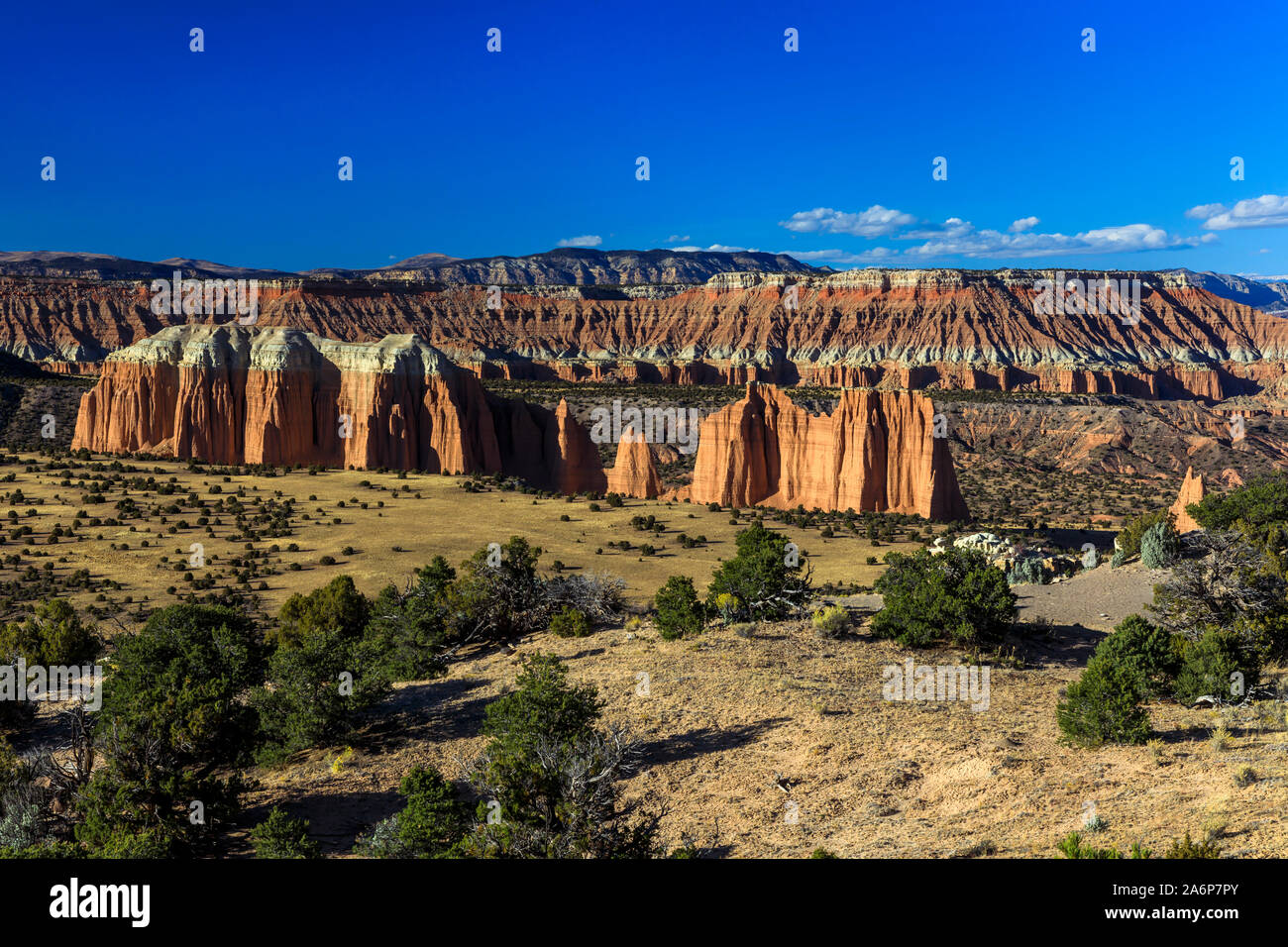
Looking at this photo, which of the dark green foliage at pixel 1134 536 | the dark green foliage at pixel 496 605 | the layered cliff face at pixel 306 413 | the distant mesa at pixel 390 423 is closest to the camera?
the dark green foliage at pixel 496 605

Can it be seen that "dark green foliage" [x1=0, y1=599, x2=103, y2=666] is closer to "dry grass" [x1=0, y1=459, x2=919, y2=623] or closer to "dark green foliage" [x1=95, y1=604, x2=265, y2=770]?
"dark green foliage" [x1=95, y1=604, x2=265, y2=770]

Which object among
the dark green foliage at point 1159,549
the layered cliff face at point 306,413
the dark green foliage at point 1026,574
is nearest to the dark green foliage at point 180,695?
the dark green foliage at point 1026,574

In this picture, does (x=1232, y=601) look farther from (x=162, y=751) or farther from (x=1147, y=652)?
(x=162, y=751)

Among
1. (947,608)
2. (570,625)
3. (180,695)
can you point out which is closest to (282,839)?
(180,695)

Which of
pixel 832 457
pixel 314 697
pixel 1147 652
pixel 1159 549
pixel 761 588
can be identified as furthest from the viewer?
pixel 832 457

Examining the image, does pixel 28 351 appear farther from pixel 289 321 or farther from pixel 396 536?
pixel 396 536

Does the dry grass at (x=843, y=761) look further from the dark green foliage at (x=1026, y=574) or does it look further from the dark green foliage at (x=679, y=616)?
the dark green foliage at (x=1026, y=574)
